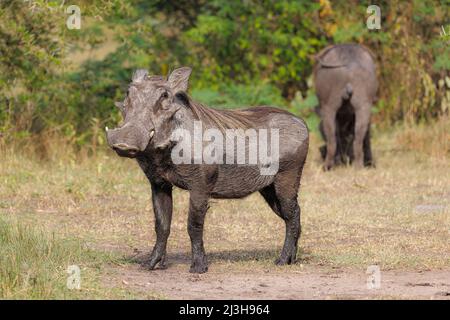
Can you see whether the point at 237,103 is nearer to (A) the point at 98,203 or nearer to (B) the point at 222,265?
(A) the point at 98,203

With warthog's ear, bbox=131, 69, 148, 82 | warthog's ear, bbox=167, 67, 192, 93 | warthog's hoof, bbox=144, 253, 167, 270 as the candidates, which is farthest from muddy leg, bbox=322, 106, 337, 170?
warthog's ear, bbox=131, 69, 148, 82

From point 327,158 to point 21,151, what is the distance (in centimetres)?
377

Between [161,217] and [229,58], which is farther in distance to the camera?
[229,58]

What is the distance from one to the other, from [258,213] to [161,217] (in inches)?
108

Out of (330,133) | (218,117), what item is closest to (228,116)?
(218,117)

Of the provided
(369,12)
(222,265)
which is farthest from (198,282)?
(369,12)

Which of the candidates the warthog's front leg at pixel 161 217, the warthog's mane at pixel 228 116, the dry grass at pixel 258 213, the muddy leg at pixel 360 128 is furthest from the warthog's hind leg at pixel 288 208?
the muddy leg at pixel 360 128

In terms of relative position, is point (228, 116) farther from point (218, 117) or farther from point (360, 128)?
point (360, 128)

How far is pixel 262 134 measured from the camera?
7.75 meters

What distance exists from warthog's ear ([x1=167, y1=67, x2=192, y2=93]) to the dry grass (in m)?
1.33

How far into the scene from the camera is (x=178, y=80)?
23.9ft

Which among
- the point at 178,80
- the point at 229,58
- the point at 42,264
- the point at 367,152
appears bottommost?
the point at 42,264

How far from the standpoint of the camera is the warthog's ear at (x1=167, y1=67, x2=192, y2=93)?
7.25m

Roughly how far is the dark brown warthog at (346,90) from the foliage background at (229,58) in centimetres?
111
